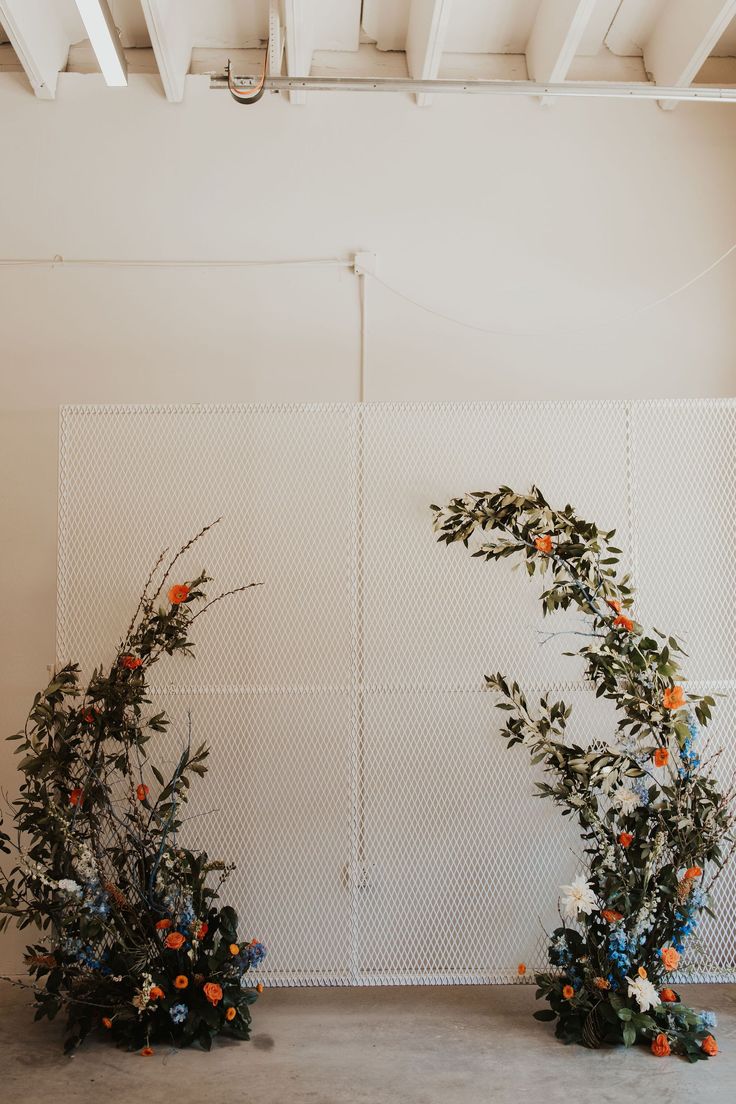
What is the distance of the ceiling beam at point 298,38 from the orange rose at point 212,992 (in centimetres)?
372

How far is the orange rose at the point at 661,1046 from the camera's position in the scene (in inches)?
116

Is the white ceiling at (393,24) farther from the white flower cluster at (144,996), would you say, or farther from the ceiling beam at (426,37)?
the white flower cluster at (144,996)

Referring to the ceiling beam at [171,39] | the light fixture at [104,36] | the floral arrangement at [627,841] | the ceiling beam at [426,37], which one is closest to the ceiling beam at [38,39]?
the ceiling beam at [171,39]

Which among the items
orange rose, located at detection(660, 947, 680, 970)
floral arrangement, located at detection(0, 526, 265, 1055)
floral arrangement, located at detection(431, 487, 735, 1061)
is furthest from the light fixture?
orange rose, located at detection(660, 947, 680, 970)

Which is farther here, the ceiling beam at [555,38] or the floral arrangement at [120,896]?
the ceiling beam at [555,38]

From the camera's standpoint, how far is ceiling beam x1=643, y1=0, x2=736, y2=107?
148 inches

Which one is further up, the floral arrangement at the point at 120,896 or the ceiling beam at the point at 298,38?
the ceiling beam at the point at 298,38

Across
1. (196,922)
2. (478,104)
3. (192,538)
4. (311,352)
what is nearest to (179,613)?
(192,538)

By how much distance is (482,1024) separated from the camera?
322cm

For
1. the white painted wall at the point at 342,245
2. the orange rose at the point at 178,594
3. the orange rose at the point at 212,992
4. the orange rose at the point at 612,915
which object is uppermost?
the white painted wall at the point at 342,245

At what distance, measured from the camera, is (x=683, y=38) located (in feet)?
13.0

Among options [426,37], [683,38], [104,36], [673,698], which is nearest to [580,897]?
[673,698]

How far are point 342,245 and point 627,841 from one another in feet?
9.38

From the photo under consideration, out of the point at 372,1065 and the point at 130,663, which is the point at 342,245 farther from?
the point at 372,1065
